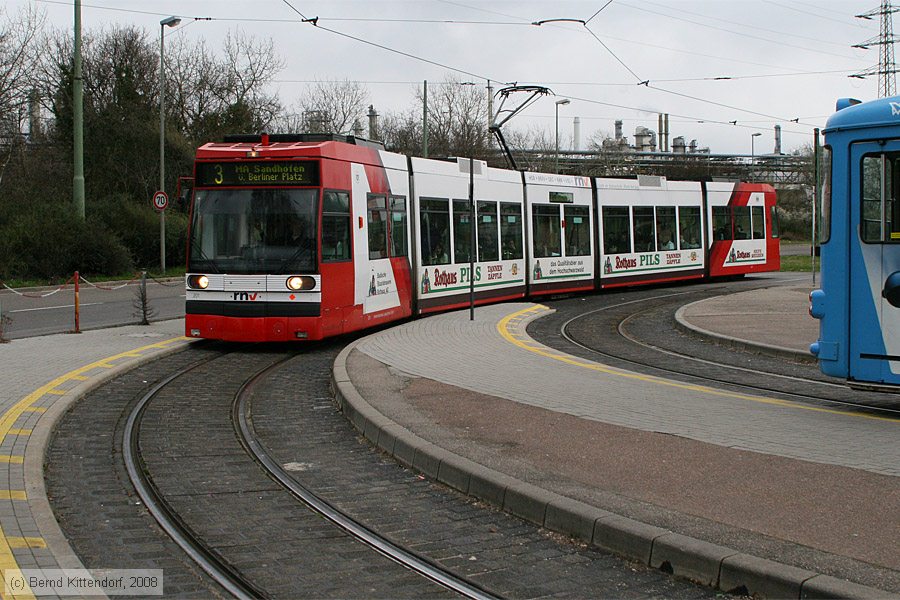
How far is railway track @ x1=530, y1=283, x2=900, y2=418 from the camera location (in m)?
11.1

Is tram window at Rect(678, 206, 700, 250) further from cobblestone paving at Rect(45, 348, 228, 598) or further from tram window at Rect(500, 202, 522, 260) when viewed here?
cobblestone paving at Rect(45, 348, 228, 598)

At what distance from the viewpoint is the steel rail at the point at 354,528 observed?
5.13m

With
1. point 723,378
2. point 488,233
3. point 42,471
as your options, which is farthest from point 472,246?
point 42,471

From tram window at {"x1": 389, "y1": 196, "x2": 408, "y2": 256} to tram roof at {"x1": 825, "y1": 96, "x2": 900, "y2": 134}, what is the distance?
9.23 meters

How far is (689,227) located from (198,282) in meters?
20.6

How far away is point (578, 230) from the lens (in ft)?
90.0

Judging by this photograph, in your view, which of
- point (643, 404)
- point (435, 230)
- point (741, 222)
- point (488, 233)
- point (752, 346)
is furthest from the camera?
point (741, 222)

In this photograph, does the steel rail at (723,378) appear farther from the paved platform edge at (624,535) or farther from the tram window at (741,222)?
the tram window at (741,222)

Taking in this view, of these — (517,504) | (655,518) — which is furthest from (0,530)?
(655,518)

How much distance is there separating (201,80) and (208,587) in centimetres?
4458

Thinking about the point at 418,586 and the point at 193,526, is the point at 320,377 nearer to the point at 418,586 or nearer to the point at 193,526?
the point at 193,526

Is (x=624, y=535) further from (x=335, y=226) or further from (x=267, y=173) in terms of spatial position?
(x=267, y=173)

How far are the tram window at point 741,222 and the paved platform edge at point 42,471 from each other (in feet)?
83.0

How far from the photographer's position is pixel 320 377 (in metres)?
12.7
